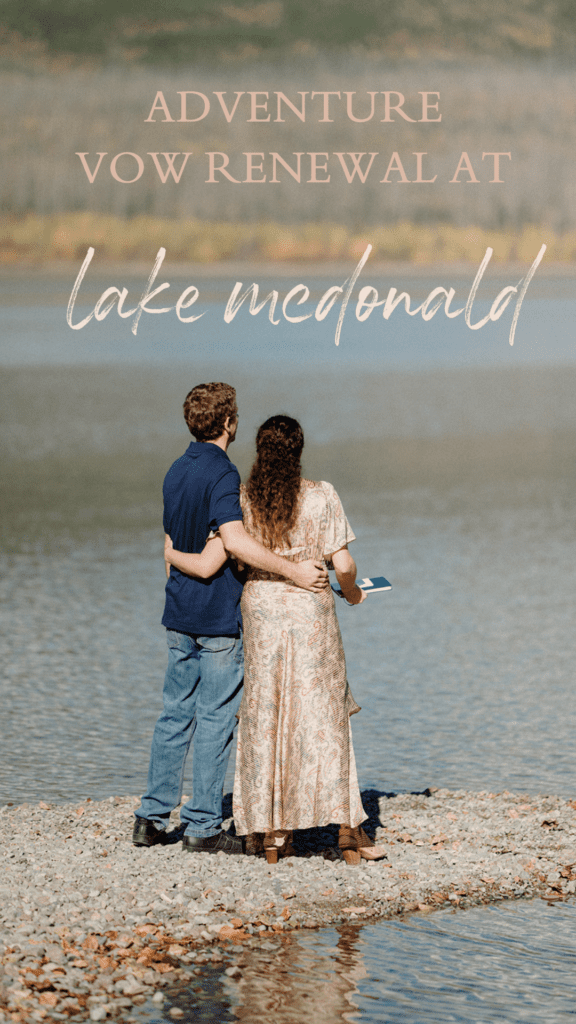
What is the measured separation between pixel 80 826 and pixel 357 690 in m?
3.09

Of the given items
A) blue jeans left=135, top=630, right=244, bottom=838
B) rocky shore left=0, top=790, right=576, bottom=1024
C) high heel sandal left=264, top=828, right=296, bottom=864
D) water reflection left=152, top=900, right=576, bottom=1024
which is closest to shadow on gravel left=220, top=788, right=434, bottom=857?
rocky shore left=0, top=790, right=576, bottom=1024

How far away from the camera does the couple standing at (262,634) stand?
5809 mm

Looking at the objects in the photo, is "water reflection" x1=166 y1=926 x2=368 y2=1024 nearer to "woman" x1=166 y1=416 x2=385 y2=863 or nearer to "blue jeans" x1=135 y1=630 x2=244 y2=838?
"woman" x1=166 y1=416 x2=385 y2=863

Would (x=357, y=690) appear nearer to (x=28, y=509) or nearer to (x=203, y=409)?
(x=203, y=409)

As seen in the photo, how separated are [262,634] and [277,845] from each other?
83cm

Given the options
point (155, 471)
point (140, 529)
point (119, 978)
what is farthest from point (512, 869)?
point (155, 471)

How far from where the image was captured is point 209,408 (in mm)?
5863

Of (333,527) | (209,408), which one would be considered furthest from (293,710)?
(209,408)

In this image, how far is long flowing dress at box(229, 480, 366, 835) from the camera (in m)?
5.88

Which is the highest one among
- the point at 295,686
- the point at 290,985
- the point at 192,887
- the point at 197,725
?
the point at 295,686

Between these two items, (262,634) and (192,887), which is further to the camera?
(262,634)

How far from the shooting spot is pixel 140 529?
17.1 metres

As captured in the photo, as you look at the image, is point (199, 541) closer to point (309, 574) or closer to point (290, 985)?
point (309, 574)

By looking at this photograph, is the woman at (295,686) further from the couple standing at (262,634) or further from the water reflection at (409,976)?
the water reflection at (409,976)
